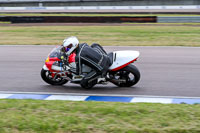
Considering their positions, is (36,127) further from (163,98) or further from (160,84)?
(160,84)

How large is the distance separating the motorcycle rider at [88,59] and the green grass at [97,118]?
5.79ft

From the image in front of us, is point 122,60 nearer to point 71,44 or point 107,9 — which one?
point 71,44

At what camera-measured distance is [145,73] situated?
33.4 feet

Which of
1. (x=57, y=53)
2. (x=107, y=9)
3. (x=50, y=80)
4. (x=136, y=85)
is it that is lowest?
(x=136, y=85)

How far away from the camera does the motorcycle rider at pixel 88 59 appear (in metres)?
8.06

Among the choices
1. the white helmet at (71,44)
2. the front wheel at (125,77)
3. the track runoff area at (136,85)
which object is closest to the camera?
the track runoff area at (136,85)

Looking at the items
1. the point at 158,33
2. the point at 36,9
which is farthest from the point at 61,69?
the point at 36,9

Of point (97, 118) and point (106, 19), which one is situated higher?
point (106, 19)

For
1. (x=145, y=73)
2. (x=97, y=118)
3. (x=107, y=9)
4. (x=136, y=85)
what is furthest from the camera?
(x=107, y=9)

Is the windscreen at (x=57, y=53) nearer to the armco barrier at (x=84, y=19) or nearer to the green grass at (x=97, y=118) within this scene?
the green grass at (x=97, y=118)

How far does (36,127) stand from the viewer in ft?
16.9

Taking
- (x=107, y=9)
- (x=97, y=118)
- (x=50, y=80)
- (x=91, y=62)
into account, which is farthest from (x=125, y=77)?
(x=107, y=9)

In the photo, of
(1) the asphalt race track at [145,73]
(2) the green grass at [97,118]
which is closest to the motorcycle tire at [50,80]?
(1) the asphalt race track at [145,73]

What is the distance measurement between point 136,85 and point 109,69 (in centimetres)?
100
